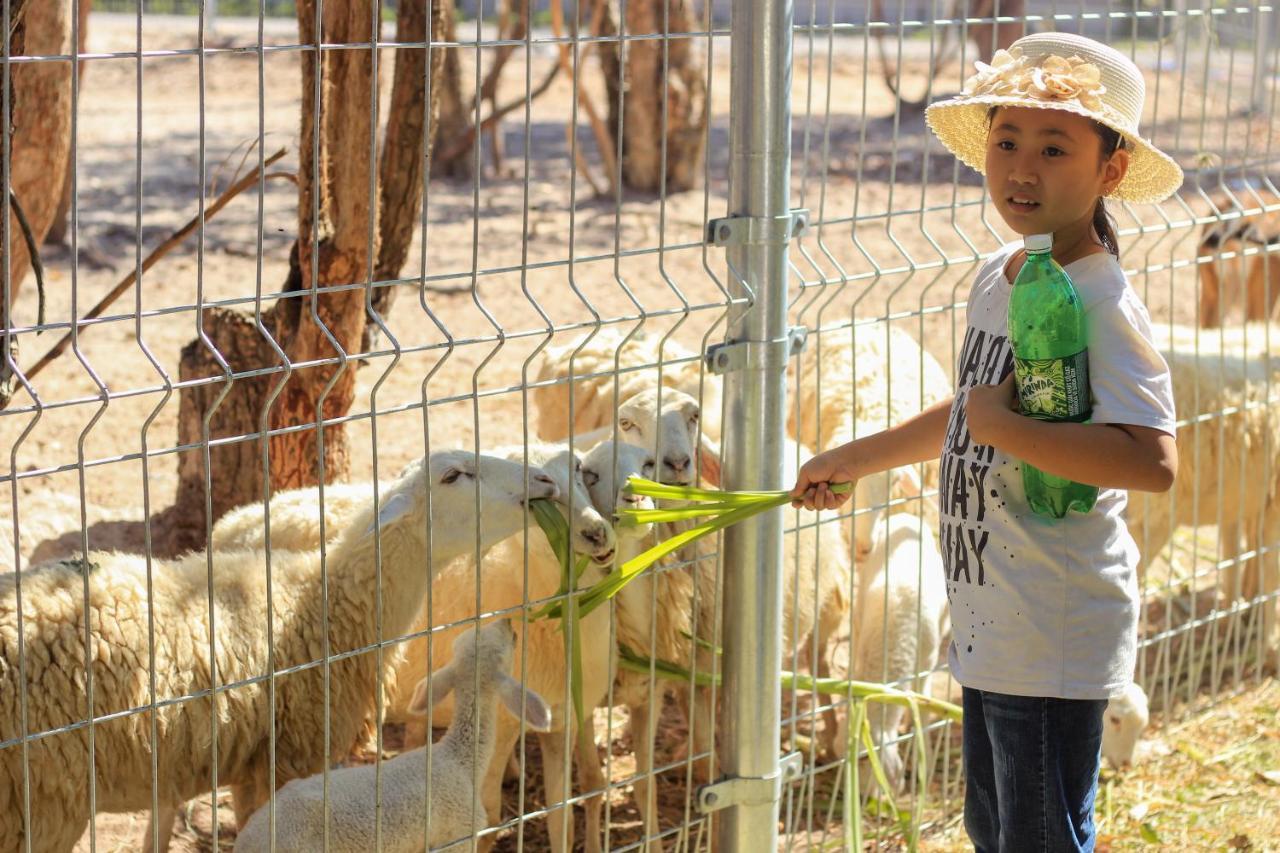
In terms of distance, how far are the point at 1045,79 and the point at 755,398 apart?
0.96 m

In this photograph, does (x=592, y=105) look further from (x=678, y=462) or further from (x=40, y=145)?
(x=678, y=462)

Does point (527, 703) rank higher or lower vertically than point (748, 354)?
lower

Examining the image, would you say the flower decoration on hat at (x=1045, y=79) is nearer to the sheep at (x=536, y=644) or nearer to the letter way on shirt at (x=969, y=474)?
the letter way on shirt at (x=969, y=474)

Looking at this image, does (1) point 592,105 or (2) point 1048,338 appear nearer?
(2) point 1048,338

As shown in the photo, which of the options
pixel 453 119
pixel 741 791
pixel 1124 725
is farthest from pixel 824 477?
pixel 453 119

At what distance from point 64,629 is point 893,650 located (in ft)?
8.12

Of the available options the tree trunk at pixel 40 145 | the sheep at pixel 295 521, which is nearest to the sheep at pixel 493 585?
the sheep at pixel 295 521

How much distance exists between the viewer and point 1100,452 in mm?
2449

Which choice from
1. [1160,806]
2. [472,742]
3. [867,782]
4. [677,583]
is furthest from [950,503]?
[1160,806]

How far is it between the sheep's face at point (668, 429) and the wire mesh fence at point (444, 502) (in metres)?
0.02

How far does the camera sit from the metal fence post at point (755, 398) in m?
3.10

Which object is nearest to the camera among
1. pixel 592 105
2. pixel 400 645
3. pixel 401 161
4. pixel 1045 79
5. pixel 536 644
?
pixel 1045 79

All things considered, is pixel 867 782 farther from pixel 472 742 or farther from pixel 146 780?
pixel 146 780

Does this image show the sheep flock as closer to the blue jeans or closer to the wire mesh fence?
the wire mesh fence
